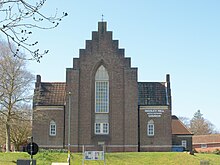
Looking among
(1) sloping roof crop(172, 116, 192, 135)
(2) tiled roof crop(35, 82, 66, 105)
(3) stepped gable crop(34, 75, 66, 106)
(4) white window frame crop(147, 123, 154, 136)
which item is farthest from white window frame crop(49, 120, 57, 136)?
(1) sloping roof crop(172, 116, 192, 135)

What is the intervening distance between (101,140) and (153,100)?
8896 millimetres

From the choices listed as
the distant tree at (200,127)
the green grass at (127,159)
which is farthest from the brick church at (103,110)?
the distant tree at (200,127)

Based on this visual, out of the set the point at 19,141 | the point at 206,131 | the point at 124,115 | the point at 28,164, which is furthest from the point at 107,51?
the point at 206,131

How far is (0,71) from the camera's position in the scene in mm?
49688

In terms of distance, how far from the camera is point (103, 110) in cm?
5638

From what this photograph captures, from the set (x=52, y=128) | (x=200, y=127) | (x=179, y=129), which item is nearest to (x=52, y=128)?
(x=52, y=128)

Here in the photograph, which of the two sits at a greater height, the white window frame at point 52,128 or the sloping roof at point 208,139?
the white window frame at point 52,128

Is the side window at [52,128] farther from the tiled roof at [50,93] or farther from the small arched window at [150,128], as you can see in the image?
the small arched window at [150,128]

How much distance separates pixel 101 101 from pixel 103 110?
1.23 m

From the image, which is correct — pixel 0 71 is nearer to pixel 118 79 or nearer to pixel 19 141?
pixel 118 79

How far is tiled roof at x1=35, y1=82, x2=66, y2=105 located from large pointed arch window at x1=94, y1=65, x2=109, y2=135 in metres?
4.93

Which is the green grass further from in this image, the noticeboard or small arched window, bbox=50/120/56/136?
small arched window, bbox=50/120/56/136

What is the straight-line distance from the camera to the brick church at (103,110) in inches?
2183

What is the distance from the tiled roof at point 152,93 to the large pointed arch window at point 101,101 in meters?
4.88
